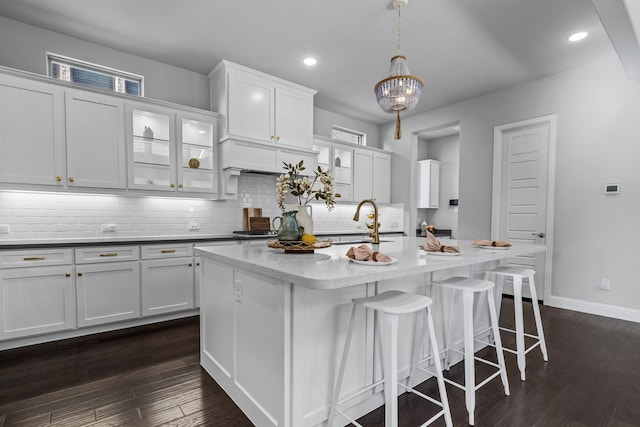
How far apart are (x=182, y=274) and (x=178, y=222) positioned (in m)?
0.74

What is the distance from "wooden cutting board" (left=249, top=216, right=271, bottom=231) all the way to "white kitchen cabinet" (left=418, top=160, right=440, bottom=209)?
4.15 metres

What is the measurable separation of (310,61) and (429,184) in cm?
434

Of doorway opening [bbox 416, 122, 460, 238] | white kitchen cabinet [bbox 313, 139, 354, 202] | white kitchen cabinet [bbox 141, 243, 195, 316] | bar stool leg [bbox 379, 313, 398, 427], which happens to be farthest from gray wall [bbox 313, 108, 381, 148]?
bar stool leg [bbox 379, 313, 398, 427]

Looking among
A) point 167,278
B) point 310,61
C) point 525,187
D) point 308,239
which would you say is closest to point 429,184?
point 525,187

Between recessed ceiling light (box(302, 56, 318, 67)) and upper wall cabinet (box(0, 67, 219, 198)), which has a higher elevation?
recessed ceiling light (box(302, 56, 318, 67))

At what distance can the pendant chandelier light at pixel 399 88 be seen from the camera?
2545 millimetres

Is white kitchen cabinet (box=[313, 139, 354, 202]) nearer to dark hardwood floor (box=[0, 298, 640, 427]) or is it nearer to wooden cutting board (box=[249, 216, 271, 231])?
wooden cutting board (box=[249, 216, 271, 231])

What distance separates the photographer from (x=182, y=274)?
348 cm

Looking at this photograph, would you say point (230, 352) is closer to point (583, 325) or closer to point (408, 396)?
point (408, 396)

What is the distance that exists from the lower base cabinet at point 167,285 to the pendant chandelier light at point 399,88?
2.73 m

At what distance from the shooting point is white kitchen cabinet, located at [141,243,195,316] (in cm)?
327

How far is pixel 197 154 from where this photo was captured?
3.82 meters

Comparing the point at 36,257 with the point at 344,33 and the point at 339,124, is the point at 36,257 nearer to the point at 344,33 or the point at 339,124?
the point at 344,33

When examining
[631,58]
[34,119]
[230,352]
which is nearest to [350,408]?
[230,352]
